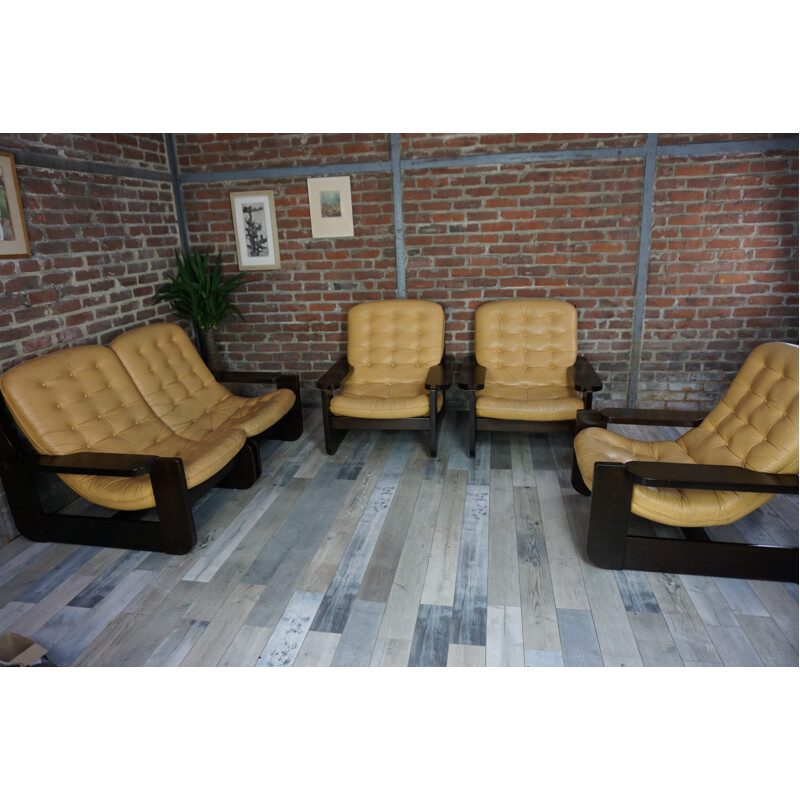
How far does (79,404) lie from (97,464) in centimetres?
54

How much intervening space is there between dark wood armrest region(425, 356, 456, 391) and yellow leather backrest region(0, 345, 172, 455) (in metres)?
1.64

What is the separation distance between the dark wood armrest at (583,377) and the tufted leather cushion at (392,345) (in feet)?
3.11

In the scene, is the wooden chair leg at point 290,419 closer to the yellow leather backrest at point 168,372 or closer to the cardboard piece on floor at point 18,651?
the yellow leather backrest at point 168,372

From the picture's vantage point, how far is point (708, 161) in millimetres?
3801

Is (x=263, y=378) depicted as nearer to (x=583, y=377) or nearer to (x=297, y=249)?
(x=297, y=249)

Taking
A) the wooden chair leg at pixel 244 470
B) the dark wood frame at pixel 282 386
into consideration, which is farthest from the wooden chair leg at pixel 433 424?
the wooden chair leg at pixel 244 470

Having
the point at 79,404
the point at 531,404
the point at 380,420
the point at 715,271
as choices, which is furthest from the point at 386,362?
the point at 715,271

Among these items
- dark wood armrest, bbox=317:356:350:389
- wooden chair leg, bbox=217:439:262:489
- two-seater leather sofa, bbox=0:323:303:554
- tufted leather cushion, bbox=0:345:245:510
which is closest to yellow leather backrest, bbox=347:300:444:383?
dark wood armrest, bbox=317:356:350:389

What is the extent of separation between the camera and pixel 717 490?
7.45 feet

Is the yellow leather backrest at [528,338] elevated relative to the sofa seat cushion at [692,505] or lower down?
elevated

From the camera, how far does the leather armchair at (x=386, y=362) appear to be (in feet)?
12.1

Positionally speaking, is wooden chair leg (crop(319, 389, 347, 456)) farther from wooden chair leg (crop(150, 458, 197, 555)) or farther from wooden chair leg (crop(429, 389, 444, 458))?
wooden chair leg (crop(150, 458, 197, 555))

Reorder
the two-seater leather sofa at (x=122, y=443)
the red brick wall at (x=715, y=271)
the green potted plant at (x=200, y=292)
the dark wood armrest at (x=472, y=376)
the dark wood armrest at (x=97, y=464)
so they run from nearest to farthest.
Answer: the dark wood armrest at (x=97, y=464) < the two-seater leather sofa at (x=122, y=443) < the dark wood armrest at (x=472, y=376) < the red brick wall at (x=715, y=271) < the green potted plant at (x=200, y=292)

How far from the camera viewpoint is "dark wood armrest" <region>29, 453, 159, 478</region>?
2.48 m
